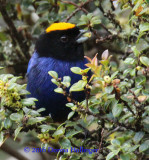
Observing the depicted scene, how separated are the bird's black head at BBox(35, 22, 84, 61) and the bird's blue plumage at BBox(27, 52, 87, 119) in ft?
0.21

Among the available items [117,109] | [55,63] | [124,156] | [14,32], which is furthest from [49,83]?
[124,156]

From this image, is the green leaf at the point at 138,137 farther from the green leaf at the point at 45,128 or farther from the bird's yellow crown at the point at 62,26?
the bird's yellow crown at the point at 62,26

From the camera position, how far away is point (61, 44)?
3.17 meters

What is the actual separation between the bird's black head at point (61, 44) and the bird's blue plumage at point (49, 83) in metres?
0.07

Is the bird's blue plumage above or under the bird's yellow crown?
under

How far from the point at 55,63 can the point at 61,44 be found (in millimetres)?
214

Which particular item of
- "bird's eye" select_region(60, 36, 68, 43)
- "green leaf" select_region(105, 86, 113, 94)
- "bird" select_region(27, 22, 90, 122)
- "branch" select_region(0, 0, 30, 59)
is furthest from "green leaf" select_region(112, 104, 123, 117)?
"branch" select_region(0, 0, 30, 59)

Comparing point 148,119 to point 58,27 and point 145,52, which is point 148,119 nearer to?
point 145,52

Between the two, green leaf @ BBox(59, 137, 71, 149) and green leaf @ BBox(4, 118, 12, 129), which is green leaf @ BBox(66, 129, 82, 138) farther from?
green leaf @ BBox(4, 118, 12, 129)

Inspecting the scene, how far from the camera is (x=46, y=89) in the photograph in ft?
9.76

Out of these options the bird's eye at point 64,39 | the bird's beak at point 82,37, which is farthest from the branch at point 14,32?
the bird's beak at point 82,37

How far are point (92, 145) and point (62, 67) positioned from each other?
40.8 inches

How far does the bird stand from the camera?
9.76 feet

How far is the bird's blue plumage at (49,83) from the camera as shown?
9.71 feet
